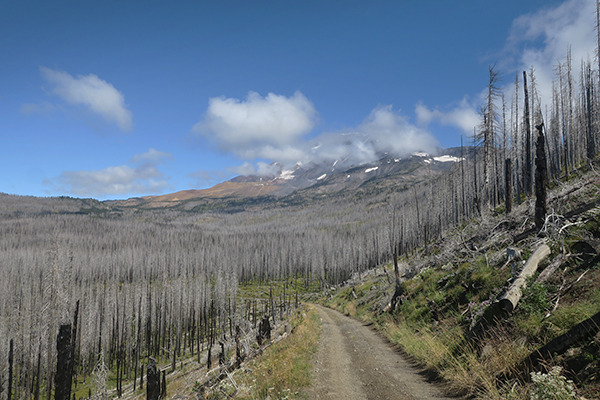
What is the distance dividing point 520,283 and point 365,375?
20.1 feet

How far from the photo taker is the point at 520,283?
859cm

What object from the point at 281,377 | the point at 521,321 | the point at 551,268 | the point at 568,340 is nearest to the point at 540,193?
the point at 551,268

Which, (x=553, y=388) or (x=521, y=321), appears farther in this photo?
(x=521, y=321)

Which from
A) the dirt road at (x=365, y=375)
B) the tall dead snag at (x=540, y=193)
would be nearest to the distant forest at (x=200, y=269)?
the tall dead snag at (x=540, y=193)

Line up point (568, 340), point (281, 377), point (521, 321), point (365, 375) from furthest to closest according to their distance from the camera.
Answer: point (365, 375) → point (281, 377) → point (521, 321) → point (568, 340)

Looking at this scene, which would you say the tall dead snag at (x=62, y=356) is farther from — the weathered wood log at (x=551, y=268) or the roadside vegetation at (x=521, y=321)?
the weathered wood log at (x=551, y=268)

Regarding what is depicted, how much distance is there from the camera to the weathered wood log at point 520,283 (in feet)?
27.0

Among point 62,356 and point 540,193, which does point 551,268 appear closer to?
point 540,193

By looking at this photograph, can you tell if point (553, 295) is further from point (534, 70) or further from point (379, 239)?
point (379, 239)

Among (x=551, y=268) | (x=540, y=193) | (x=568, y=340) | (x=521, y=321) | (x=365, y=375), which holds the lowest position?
(x=365, y=375)

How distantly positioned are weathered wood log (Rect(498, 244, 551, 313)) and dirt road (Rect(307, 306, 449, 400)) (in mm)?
3271

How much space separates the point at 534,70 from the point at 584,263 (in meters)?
53.7

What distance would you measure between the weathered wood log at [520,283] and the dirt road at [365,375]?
3.27 m

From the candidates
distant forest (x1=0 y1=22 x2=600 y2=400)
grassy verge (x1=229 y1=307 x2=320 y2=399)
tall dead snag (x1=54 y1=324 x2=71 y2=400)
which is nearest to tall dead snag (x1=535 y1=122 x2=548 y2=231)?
distant forest (x1=0 y1=22 x2=600 y2=400)
